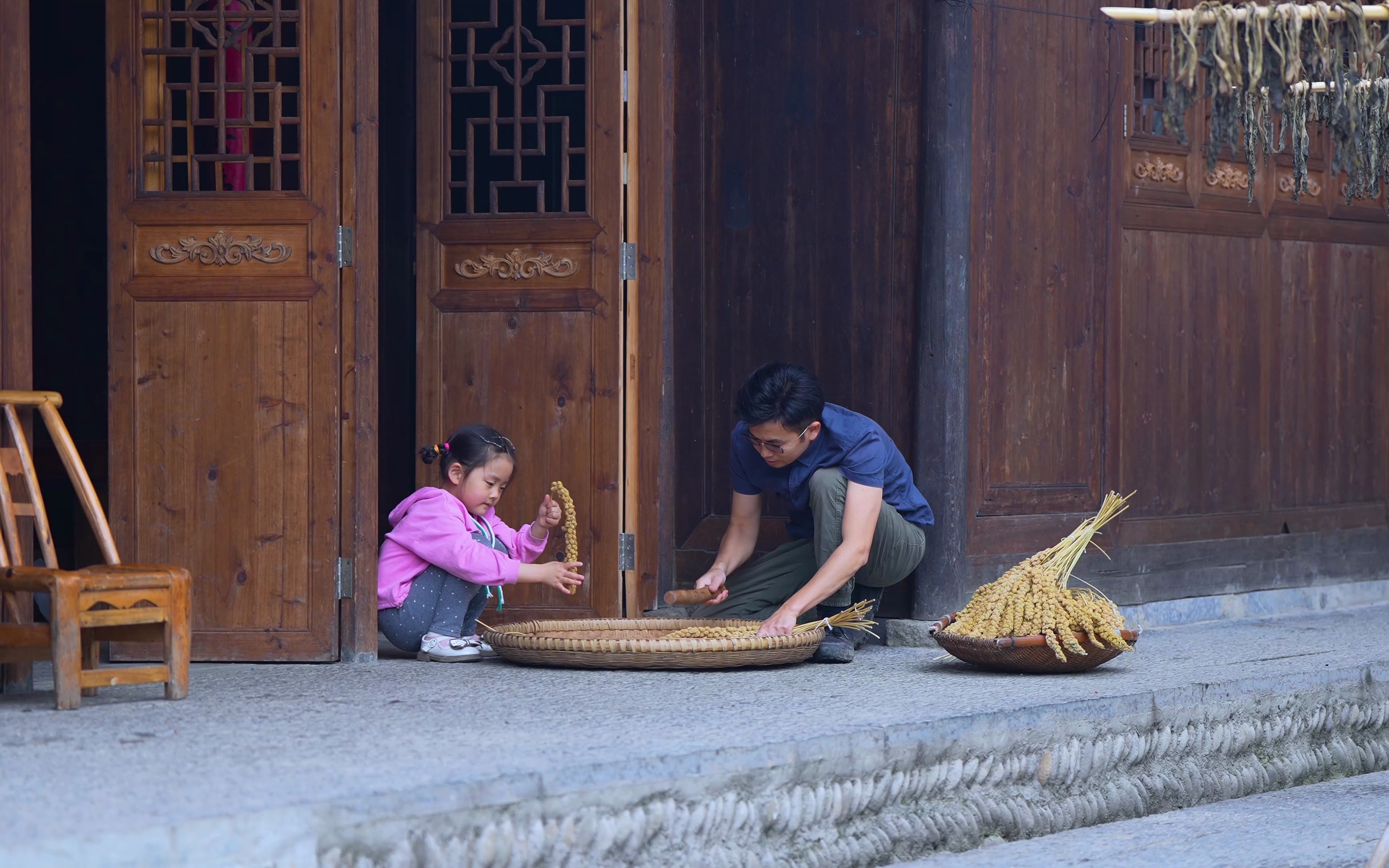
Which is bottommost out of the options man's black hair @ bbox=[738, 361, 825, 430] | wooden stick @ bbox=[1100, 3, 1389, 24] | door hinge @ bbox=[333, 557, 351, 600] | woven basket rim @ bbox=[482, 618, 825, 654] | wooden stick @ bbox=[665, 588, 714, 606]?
woven basket rim @ bbox=[482, 618, 825, 654]

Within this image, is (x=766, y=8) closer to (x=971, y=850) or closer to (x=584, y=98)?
(x=584, y=98)

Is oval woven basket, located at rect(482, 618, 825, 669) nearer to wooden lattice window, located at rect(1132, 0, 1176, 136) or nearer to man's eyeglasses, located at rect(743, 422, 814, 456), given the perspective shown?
man's eyeglasses, located at rect(743, 422, 814, 456)

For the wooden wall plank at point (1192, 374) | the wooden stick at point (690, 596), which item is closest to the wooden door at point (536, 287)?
the wooden stick at point (690, 596)

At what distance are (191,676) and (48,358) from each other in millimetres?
3954

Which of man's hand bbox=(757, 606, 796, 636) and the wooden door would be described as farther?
the wooden door

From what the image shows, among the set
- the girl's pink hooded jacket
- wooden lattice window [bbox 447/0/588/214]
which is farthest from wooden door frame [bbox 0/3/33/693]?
wooden lattice window [bbox 447/0/588/214]

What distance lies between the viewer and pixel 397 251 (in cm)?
748

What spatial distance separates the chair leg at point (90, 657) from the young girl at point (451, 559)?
0.99m

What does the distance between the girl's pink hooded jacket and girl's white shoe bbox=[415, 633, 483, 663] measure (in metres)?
0.15

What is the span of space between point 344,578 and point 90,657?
2.96 feet

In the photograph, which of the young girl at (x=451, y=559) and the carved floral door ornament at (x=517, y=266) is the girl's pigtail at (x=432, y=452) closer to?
the young girl at (x=451, y=559)

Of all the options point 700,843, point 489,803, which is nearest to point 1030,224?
point 700,843

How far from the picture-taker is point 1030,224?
5816 mm

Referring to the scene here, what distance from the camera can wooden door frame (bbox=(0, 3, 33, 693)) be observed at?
436 centimetres
